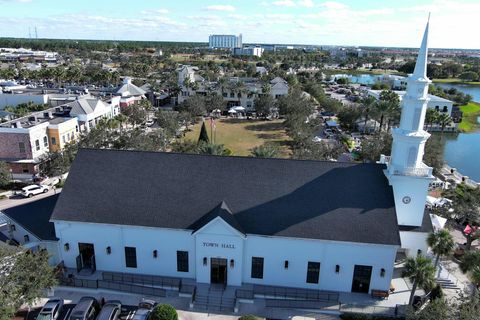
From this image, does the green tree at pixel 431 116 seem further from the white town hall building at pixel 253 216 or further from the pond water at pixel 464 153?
the white town hall building at pixel 253 216

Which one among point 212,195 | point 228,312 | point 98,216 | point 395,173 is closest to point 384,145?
point 395,173

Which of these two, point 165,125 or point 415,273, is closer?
point 415,273

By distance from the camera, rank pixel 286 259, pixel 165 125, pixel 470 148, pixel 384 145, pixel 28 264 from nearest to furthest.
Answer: pixel 28 264 → pixel 286 259 → pixel 384 145 → pixel 165 125 → pixel 470 148

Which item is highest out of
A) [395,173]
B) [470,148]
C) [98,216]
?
[395,173]

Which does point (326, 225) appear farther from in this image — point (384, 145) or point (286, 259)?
point (384, 145)

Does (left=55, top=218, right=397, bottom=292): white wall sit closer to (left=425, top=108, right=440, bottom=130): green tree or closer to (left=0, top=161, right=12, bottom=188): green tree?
(left=0, top=161, right=12, bottom=188): green tree

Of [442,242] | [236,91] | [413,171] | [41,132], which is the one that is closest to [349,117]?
[236,91]

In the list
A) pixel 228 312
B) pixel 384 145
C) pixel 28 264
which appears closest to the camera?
pixel 28 264
